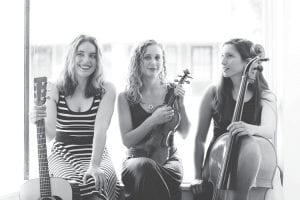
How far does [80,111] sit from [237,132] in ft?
3.04

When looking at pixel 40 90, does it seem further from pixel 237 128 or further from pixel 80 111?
pixel 237 128

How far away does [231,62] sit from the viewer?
2586 millimetres

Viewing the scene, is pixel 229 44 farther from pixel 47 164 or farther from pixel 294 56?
pixel 47 164

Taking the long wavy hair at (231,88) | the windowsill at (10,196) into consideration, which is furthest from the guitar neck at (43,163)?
the long wavy hair at (231,88)

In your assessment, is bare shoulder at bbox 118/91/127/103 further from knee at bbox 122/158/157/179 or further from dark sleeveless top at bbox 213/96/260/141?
dark sleeveless top at bbox 213/96/260/141

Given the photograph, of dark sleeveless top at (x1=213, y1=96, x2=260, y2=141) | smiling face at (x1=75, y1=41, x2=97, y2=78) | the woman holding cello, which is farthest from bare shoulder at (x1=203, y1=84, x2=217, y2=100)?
smiling face at (x1=75, y1=41, x2=97, y2=78)

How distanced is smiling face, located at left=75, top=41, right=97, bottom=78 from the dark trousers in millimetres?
587

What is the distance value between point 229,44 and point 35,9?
126 centimetres

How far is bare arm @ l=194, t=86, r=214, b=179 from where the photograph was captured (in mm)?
2672

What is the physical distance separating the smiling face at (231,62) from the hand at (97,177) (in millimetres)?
906

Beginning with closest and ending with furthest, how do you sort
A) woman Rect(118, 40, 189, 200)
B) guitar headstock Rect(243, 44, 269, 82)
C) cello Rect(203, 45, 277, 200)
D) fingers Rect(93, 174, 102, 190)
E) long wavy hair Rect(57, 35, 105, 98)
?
1. cello Rect(203, 45, 277, 200)
2. guitar headstock Rect(243, 44, 269, 82)
3. fingers Rect(93, 174, 102, 190)
4. woman Rect(118, 40, 189, 200)
5. long wavy hair Rect(57, 35, 105, 98)

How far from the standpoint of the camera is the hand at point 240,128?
244 cm

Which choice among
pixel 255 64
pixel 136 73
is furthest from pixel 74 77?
pixel 255 64

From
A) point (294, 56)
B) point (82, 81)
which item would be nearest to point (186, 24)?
point (82, 81)
